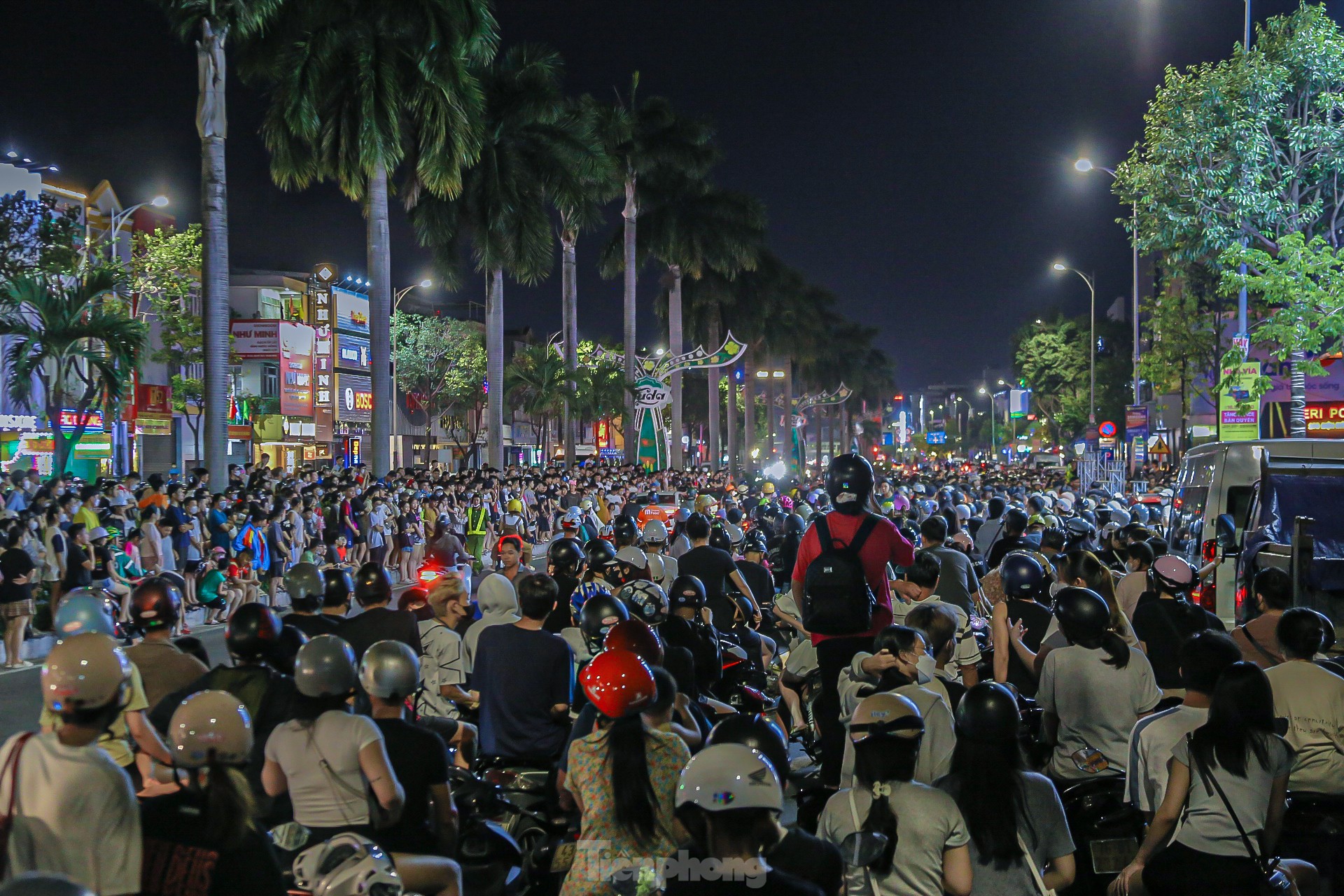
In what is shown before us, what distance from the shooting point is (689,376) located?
105500mm

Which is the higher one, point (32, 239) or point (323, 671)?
point (32, 239)

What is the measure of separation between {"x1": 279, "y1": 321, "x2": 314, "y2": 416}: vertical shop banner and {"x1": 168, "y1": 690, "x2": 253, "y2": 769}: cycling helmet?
195ft

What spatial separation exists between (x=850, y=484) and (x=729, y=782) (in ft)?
12.9

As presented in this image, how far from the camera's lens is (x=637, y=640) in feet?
16.3

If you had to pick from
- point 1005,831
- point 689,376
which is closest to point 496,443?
point 1005,831

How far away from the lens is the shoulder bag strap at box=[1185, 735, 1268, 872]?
4.32 m

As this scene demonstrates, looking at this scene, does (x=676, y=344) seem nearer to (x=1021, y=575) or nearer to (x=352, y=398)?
(x=352, y=398)

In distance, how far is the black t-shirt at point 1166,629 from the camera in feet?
22.9

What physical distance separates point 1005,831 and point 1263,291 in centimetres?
2271

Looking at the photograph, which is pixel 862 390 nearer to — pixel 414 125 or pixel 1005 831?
pixel 414 125

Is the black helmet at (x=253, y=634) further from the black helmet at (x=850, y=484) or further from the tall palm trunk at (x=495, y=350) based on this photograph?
the tall palm trunk at (x=495, y=350)

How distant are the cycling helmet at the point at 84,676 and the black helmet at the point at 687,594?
415cm

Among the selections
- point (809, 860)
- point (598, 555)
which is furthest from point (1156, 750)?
point (598, 555)

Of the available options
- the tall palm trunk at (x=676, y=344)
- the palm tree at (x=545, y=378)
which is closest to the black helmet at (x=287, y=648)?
the palm tree at (x=545, y=378)
